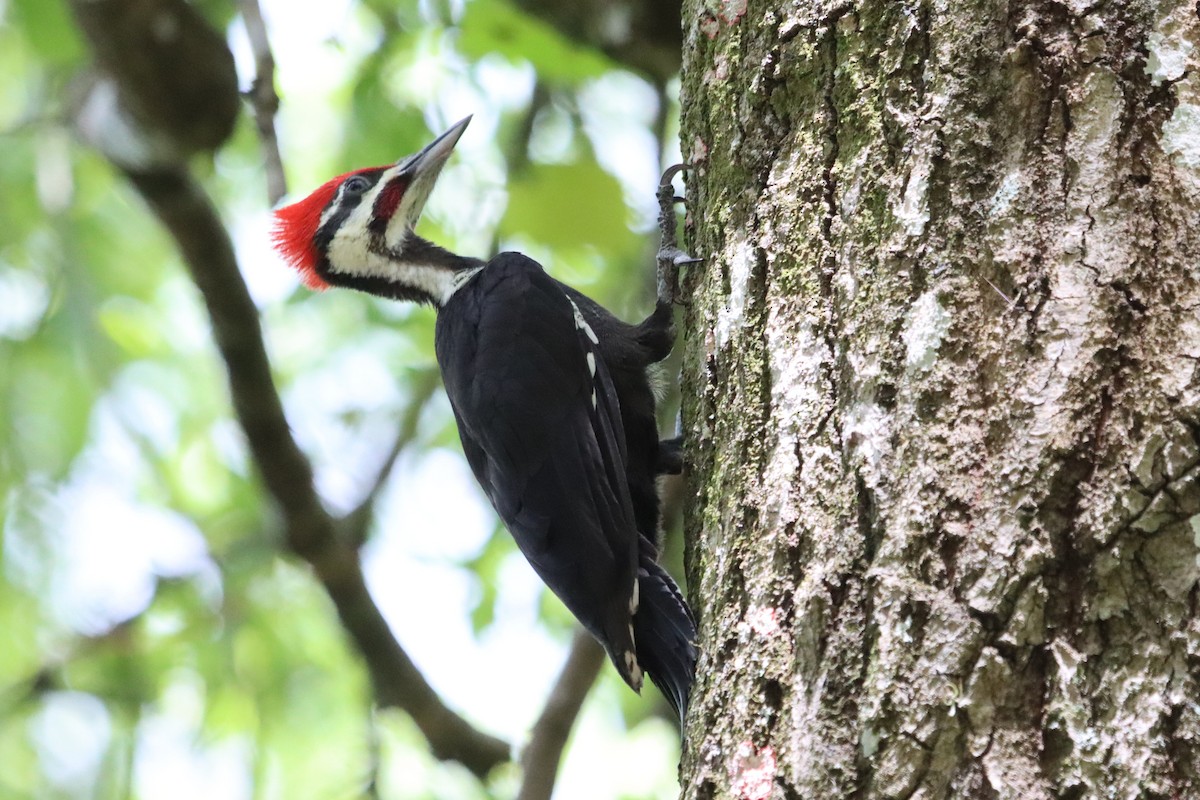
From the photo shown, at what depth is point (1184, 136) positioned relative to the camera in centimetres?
155

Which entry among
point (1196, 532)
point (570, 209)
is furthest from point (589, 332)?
point (1196, 532)

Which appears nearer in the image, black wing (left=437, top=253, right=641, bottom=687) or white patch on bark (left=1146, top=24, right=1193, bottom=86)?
white patch on bark (left=1146, top=24, right=1193, bottom=86)

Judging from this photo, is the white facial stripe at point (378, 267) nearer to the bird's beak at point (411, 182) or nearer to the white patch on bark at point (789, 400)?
the bird's beak at point (411, 182)

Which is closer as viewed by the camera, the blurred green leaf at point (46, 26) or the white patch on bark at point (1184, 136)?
the white patch on bark at point (1184, 136)

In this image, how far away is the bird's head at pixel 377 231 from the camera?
335 centimetres

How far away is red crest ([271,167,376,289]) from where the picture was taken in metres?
3.48

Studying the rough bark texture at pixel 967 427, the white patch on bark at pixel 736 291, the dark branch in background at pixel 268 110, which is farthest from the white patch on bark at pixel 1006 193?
the dark branch in background at pixel 268 110

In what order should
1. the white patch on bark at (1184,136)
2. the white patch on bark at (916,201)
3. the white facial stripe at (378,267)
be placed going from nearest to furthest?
the white patch on bark at (1184,136) < the white patch on bark at (916,201) < the white facial stripe at (378,267)

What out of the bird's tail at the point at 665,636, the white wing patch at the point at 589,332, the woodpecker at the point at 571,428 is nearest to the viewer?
the bird's tail at the point at 665,636

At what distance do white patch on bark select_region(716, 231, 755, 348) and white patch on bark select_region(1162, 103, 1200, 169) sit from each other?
68cm

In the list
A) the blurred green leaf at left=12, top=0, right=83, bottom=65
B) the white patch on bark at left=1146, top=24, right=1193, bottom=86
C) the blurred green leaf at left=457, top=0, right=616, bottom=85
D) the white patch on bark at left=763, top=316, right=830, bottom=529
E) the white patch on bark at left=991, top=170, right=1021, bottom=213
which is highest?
the blurred green leaf at left=457, top=0, right=616, bottom=85

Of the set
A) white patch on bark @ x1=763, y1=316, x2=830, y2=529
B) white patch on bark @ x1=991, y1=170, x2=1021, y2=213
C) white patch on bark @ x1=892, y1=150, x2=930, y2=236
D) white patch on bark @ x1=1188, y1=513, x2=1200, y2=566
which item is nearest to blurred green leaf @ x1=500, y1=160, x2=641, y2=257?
white patch on bark @ x1=763, y1=316, x2=830, y2=529

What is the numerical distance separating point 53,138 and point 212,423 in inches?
44.5

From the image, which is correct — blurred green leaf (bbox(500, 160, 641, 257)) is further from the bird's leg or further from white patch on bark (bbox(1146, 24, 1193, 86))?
white patch on bark (bbox(1146, 24, 1193, 86))
